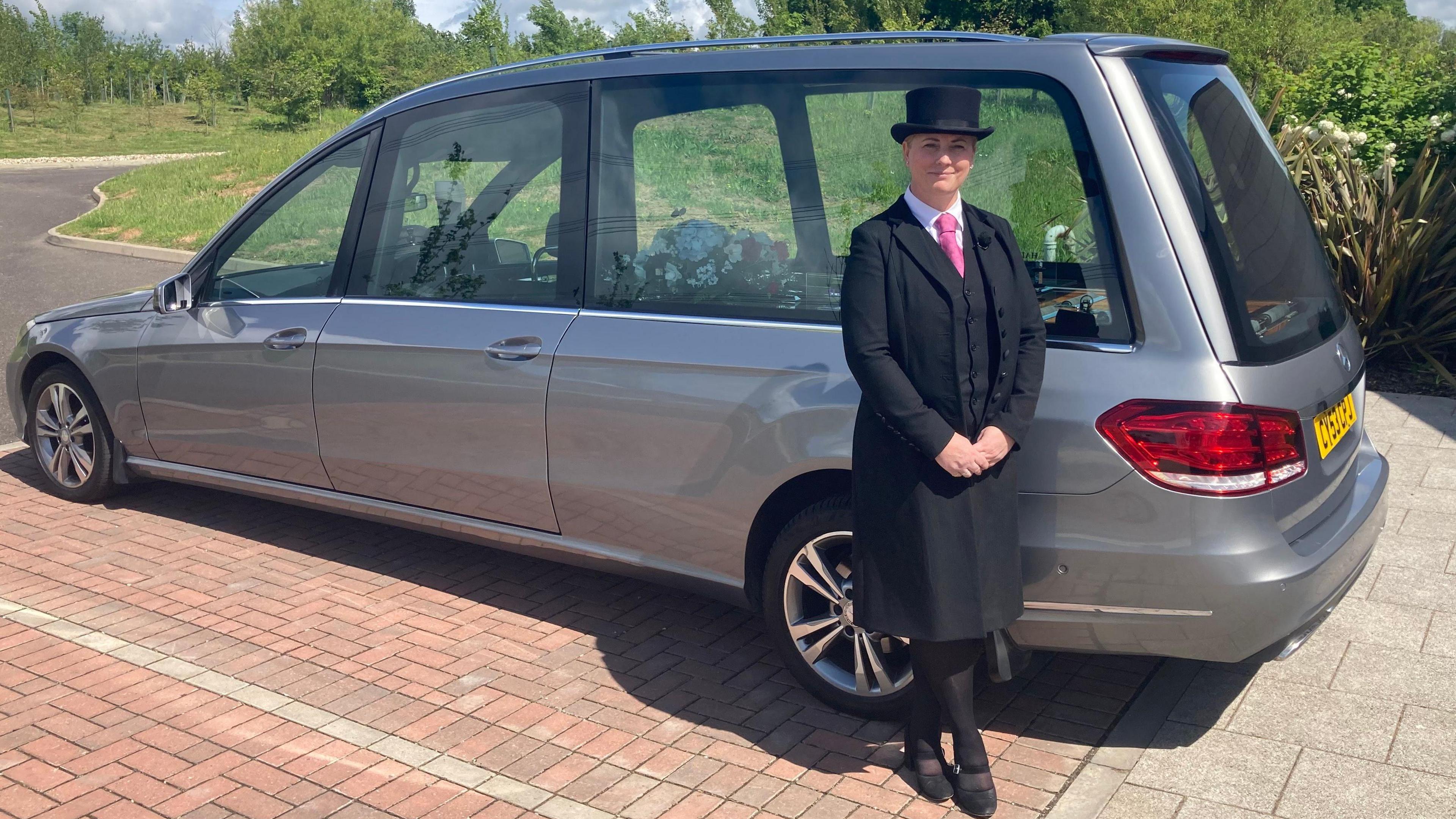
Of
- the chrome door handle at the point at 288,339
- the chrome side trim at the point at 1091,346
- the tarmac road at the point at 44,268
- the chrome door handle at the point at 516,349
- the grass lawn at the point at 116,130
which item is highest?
the grass lawn at the point at 116,130

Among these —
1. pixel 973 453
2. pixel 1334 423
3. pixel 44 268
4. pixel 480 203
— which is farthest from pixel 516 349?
pixel 44 268

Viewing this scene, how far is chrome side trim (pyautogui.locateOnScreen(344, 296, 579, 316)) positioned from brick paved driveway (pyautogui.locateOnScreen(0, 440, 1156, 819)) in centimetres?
117

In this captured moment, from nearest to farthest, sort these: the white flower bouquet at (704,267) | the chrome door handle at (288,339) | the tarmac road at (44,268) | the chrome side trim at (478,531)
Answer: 1. the white flower bouquet at (704,267)
2. the chrome side trim at (478,531)
3. the chrome door handle at (288,339)
4. the tarmac road at (44,268)

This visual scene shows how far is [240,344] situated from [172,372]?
0.53 m

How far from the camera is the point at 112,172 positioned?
106ft

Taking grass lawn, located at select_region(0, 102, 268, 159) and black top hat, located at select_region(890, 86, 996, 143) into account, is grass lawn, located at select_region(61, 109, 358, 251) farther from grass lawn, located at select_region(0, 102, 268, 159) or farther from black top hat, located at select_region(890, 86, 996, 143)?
black top hat, located at select_region(890, 86, 996, 143)

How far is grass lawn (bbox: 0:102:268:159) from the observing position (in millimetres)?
40250

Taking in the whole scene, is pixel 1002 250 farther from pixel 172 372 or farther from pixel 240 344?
pixel 172 372

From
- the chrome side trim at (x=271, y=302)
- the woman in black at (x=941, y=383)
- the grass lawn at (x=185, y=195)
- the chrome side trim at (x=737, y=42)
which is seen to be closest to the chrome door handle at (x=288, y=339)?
the chrome side trim at (x=271, y=302)

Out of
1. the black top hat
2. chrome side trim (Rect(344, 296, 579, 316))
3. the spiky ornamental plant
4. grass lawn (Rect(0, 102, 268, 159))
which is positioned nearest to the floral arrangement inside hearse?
chrome side trim (Rect(344, 296, 579, 316))

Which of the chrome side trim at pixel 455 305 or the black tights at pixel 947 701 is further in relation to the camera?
the chrome side trim at pixel 455 305

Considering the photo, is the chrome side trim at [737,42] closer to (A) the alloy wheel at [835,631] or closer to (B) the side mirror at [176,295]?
(B) the side mirror at [176,295]

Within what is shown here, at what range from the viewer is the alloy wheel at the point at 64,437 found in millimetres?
5879

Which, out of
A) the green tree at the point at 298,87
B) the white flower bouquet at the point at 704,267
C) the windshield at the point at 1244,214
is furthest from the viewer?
the green tree at the point at 298,87
